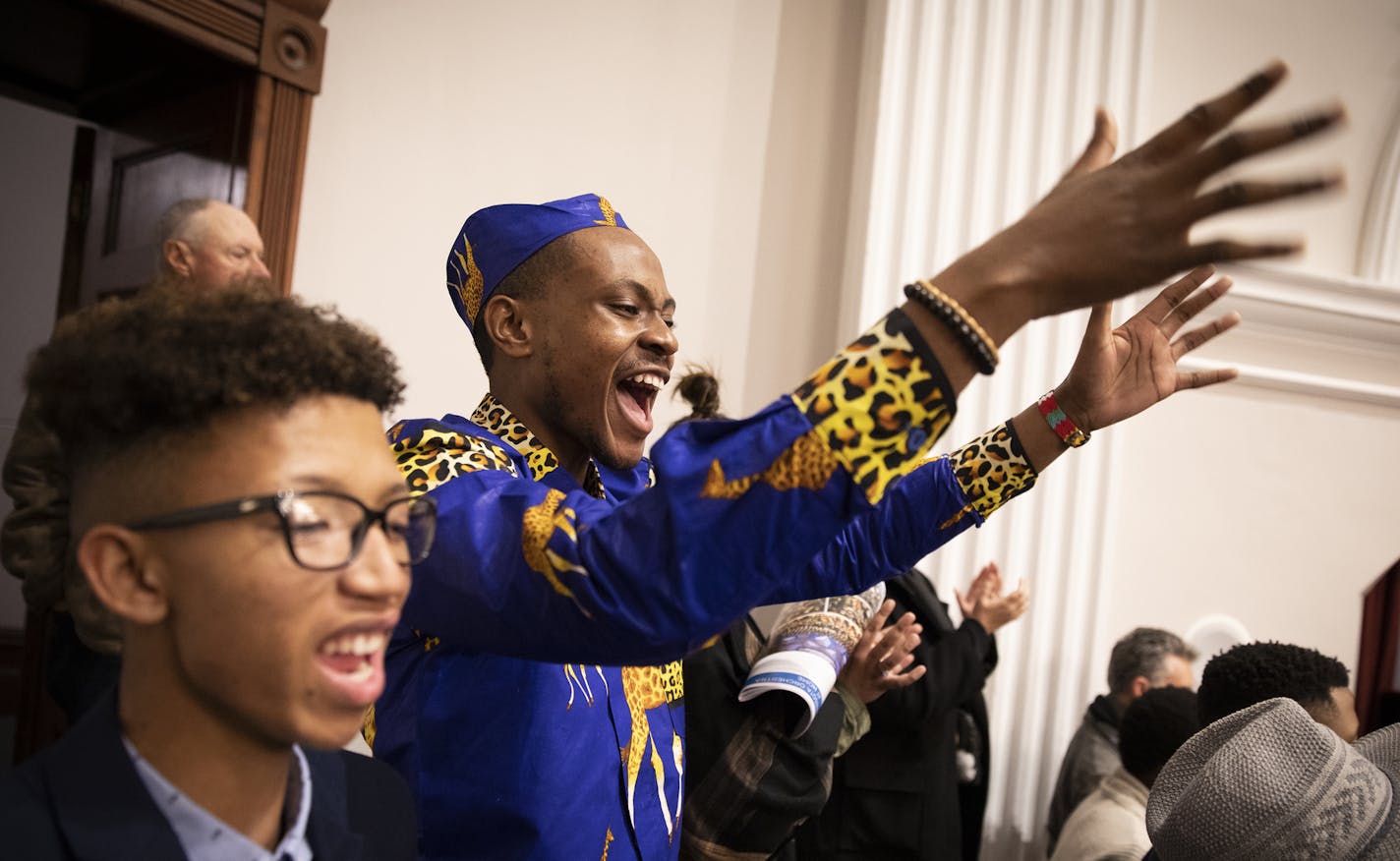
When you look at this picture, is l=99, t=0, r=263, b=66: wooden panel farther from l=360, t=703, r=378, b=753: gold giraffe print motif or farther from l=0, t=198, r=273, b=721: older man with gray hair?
l=360, t=703, r=378, b=753: gold giraffe print motif

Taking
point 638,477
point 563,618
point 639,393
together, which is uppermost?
point 639,393

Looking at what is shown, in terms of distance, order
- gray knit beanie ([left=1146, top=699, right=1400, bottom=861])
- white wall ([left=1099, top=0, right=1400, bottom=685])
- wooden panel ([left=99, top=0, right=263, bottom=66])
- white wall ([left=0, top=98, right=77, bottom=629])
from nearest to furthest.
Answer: gray knit beanie ([left=1146, top=699, right=1400, bottom=861]) < wooden panel ([left=99, top=0, right=263, bottom=66]) < white wall ([left=1099, top=0, right=1400, bottom=685]) < white wall ([left=0, top=98, right=77, bottom=629])

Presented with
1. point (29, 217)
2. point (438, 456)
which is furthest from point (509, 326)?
point (29, 217)

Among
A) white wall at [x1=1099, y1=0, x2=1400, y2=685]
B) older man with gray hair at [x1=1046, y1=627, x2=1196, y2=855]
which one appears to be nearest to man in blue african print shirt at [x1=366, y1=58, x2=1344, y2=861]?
older man with gray hair at [x1=1046, y1=627, x2=1196, y2=855]

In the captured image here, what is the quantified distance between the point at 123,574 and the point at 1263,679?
198 centimetres

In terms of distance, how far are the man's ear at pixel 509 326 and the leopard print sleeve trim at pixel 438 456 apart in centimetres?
27

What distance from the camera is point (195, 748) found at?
927 mm

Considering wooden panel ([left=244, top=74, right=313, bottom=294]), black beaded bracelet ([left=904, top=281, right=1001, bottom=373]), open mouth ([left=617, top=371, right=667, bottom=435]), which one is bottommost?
open mouth ([left=617, top=371, right=667, bottom=435])

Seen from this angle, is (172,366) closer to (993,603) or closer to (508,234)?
(508,234)

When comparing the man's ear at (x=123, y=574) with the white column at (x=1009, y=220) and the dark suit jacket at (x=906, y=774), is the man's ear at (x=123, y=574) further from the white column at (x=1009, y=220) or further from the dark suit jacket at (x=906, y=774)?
the white column at (x=1009, y=220)

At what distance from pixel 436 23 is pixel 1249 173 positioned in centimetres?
283

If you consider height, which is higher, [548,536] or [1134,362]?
[1134,362]

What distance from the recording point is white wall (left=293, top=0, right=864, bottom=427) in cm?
321

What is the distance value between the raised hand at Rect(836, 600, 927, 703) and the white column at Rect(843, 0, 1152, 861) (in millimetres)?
1788
